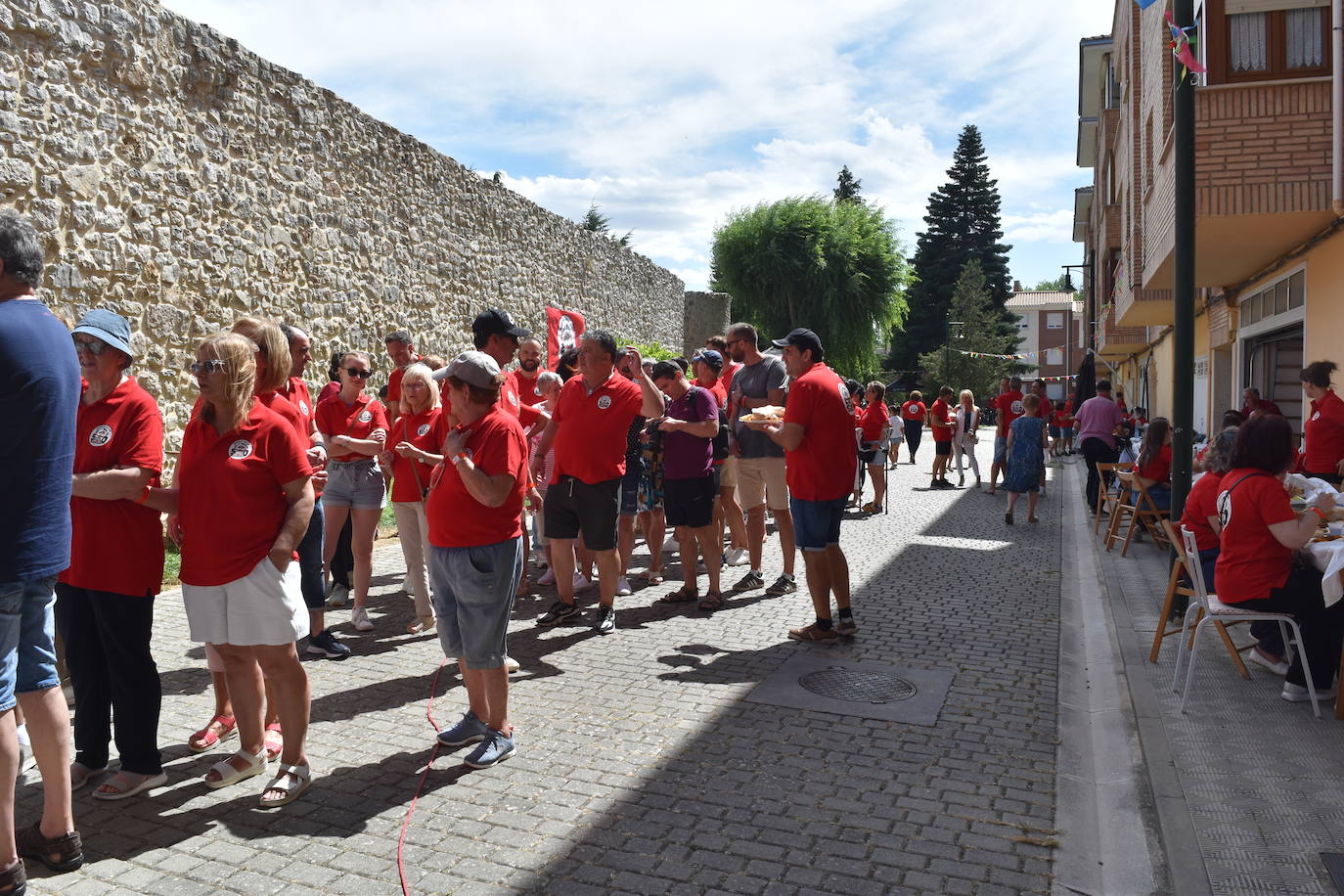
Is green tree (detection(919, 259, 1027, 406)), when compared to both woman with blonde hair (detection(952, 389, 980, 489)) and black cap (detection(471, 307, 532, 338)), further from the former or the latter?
black cap (detection(471, 307, 532, 338))

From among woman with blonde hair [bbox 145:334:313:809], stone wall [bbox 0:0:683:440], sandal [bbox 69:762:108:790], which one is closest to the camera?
woman with blonde hair [bbox 145:334:313:809]

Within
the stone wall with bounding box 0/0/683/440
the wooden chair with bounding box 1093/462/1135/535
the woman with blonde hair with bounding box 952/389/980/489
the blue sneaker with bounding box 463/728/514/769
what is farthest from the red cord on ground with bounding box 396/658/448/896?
the woman with blonde hair with bounding box 952/389/980/489

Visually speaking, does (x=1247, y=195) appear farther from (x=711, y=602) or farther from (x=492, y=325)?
(x=492, y=325)

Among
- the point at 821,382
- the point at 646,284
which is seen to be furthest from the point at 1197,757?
the point at 646,284

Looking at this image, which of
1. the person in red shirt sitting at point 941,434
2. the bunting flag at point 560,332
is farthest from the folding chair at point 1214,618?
the person in red shirt sitting at point 941,434

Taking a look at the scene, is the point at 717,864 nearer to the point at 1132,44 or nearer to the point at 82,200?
the point at 82,200

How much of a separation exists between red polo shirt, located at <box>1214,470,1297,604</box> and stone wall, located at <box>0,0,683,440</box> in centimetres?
881

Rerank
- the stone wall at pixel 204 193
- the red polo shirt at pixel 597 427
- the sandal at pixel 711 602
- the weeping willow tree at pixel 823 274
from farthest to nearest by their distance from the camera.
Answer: the weeping willow tree at pixel 823 274
the stone wall at pixel 204 193
the sandal at pixel 711 602
the red polo shirt at pixel 597 427

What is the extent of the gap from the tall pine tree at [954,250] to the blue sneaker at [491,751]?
2462 inches

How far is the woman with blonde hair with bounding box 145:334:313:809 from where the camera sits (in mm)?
3561

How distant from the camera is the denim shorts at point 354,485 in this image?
6.41 metres

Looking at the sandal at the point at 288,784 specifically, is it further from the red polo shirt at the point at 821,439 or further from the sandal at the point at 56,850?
the red polo shirt at the point at 821,439

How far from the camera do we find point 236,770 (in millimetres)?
3914

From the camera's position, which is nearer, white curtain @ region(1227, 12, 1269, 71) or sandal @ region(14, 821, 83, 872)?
sandal @ region(14, 821, 83, 872)
